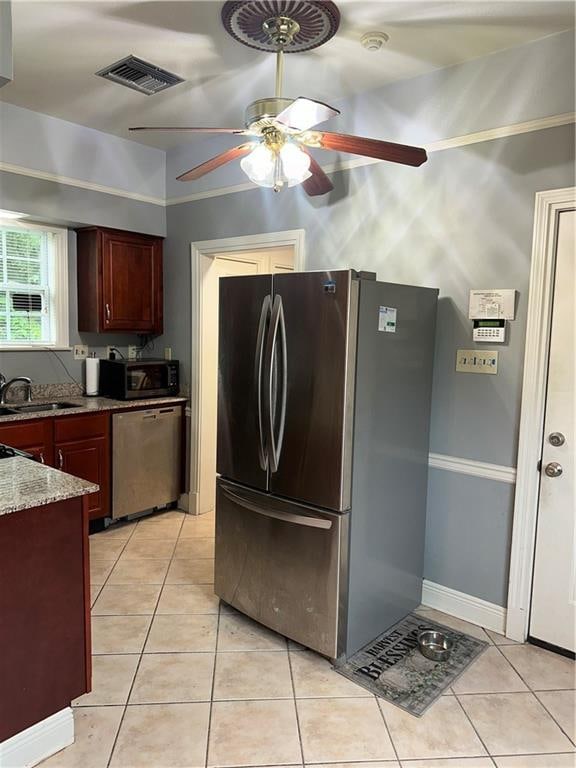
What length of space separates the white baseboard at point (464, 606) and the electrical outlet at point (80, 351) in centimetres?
300

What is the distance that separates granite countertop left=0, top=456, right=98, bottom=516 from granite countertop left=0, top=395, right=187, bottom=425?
1.33 meters

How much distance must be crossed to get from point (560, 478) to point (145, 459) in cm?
283

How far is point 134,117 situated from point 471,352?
2638 mm

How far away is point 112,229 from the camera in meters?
4.05

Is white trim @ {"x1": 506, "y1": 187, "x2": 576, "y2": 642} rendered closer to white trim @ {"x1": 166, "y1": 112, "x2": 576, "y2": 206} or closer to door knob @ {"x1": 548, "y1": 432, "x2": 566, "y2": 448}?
door knob @ {"x1": 548, "y1": 432, "x2": 566, "y2": 448}

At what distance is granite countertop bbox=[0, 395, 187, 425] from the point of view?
134 inches

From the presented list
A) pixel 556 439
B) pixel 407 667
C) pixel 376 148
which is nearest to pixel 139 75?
pixel 376 148

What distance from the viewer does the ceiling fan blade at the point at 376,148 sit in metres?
2.05

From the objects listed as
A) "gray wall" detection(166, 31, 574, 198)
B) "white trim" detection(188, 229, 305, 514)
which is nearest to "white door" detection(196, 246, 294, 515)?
"white trim" detection(188, 229, 305, 514)

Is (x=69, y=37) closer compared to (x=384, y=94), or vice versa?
(x=69, y=37)

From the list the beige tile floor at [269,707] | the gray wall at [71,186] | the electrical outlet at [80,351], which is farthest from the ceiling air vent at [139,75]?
the beige tile floor at [269,707]

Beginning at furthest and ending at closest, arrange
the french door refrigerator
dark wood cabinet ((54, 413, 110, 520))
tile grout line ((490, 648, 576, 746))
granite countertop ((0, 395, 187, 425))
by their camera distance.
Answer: dark wood cabinet ((54, 413, 110, 520)) → granite countertop ((0, 395, 187, 425)) → the french door refrigerator → tile grout line ((490, 648, 576, 746))

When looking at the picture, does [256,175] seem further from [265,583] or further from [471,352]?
[265,583]

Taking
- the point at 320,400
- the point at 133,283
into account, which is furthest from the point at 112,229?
the point at 320,400
